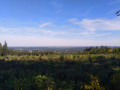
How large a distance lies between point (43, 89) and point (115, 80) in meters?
3.80

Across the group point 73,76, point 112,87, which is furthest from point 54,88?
point 112,87

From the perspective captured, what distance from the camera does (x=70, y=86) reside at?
171 inches

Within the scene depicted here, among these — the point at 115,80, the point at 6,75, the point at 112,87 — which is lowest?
the point at 6,75

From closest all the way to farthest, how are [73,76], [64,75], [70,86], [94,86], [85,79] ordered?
[94,86] → [70,86] → [85,79] → [73,76] → [64,75]

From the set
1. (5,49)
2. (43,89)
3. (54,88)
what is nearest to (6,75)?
(43,89)

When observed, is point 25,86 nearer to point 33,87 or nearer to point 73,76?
point 33,87

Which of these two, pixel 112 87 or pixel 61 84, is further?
pixel 61 84

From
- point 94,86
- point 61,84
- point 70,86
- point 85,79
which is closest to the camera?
point 94,86

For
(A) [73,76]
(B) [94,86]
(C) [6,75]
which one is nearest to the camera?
(B) [94,86]

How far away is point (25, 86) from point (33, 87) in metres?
0.45

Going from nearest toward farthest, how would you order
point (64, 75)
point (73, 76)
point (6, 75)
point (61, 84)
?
point (61, 84)
point (73, 76)
point (64, 75)
point (6, 75)

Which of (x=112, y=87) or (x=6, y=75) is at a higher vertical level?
(x=112, y=87)

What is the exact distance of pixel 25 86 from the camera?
4.31 meters

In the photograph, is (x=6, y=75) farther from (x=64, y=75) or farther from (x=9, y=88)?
(x=64, y=75)
